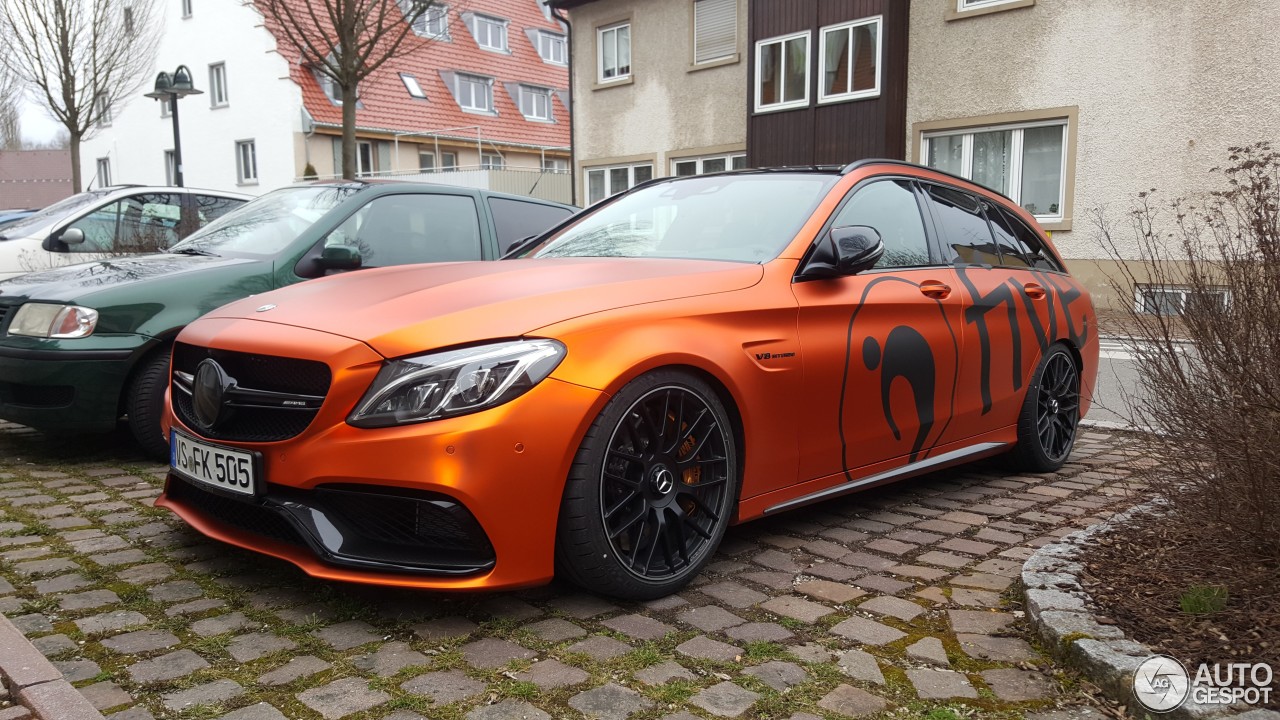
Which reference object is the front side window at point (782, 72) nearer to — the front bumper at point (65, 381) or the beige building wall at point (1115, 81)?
the beige building wall at point (1115, 81)

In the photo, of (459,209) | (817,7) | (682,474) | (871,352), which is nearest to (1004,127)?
(817,7)

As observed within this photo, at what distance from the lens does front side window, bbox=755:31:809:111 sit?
18109 mm

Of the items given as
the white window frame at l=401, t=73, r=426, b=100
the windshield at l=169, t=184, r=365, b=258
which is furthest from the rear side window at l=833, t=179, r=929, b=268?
the white window frame at l=401, t=73, r=426, b=100

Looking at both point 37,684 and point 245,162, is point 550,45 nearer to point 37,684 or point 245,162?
point 245,162

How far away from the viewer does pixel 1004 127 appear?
16.0 meters

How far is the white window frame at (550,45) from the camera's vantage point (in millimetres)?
39656

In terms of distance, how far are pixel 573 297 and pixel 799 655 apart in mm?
1318

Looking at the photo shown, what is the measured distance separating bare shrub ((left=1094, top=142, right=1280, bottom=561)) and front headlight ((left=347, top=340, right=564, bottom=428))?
1.97m

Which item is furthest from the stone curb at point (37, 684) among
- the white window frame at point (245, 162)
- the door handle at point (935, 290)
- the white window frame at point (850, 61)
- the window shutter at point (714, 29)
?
the white window frame at point (245, 162)

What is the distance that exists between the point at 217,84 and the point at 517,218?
3033cm

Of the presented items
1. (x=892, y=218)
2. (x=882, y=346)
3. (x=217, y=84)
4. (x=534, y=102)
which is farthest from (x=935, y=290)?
(x=534, y=102)

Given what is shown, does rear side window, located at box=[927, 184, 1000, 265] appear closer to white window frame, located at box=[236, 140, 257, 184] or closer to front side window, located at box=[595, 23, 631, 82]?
front side window, located at box=[595, 23, 631, 82]

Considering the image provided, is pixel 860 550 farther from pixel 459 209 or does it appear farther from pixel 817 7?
pixel 817 7

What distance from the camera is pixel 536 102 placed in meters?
38.1
